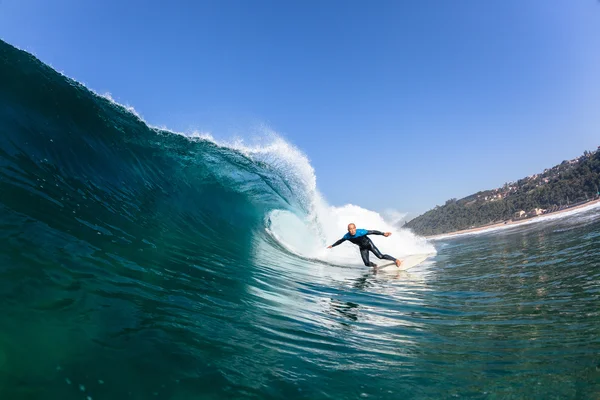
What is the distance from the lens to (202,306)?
430 centimetres

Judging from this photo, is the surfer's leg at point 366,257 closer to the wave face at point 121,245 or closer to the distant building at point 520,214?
the wave face at point 121,245

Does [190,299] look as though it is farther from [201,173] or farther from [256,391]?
[201,173]

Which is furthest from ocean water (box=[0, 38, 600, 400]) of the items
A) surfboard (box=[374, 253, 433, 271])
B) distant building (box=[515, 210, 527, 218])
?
distant building (box=[515, 210, 527, 218])

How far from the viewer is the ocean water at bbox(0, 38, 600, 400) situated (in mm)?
2619

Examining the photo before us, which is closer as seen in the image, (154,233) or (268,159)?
(154,233)

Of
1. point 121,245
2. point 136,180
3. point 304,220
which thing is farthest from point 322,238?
point 121,245

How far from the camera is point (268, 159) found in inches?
687

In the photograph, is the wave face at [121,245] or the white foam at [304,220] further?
the white foam at [304,220]

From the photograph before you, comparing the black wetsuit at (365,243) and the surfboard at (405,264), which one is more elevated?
the black wetsuit at (365,243)

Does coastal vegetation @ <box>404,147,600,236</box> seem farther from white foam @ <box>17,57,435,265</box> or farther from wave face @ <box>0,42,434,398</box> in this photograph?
wave face @ <box>0,42,434,398</box>

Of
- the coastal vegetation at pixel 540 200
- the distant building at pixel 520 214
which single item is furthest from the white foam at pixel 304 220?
the distant building at pixel 520 214

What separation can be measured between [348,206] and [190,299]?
21.8 m

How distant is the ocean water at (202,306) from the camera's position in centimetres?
262

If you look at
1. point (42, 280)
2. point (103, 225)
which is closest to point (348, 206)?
point (103, 225)
